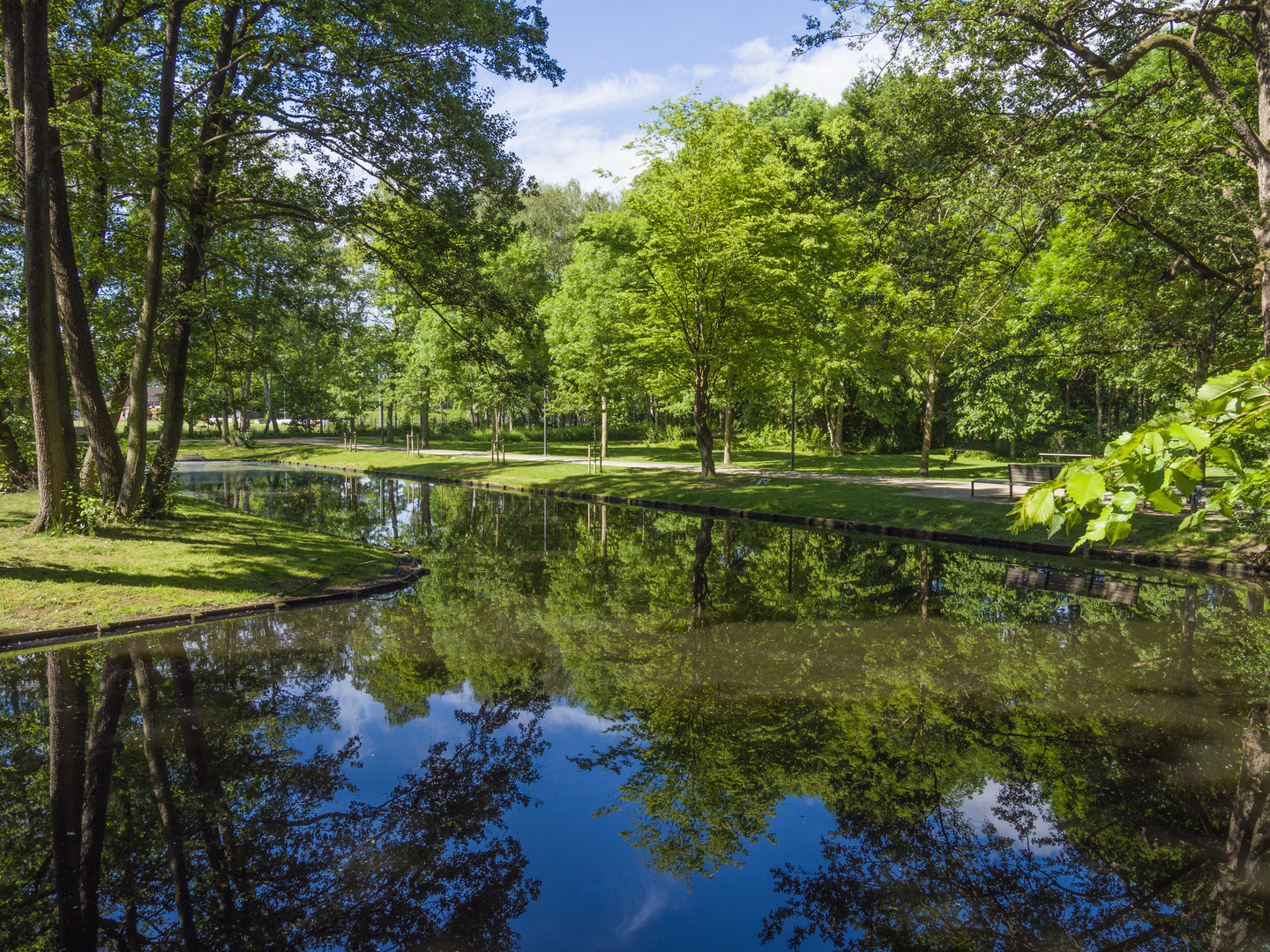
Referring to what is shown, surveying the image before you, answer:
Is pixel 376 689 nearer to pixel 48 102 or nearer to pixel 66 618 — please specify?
pixel 66 618

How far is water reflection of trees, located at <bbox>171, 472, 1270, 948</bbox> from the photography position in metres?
4.08

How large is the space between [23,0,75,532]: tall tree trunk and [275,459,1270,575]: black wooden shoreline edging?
545 inches

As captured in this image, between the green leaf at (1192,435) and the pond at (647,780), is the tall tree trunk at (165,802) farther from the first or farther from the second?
the green leaf at (1192,435)

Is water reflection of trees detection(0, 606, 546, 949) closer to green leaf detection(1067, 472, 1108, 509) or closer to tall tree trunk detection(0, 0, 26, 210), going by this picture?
green leaf detection(1067, 472, 1108, 509)

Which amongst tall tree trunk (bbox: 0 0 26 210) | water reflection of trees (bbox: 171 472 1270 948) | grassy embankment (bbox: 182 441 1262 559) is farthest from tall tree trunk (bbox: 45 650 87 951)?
grassy embankment (bbox: 182 441 1262 559)

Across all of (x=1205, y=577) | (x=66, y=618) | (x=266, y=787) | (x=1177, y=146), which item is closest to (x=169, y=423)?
(x=66, y=618)

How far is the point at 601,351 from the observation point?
29.2 metres

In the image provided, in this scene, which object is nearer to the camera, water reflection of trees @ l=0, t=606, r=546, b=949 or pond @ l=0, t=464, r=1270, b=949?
water reflection of trees @ l=0, t=606, r=546, b=949

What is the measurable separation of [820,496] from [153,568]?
16130mm

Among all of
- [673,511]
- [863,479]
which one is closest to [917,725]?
[673,511]

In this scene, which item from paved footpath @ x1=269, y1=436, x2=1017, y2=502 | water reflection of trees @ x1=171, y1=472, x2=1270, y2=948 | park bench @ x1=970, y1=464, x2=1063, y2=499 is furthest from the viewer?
paved footpath @ x1=269, y1=436, x2=1017, y2=502

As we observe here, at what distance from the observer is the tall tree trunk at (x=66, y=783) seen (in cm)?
380

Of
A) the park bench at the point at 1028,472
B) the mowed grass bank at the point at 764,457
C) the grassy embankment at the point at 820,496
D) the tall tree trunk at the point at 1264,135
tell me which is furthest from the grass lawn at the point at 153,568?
the mowed grass bank at the point at 764,457

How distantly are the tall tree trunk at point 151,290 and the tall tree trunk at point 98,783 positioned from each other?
545 cm
